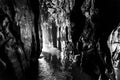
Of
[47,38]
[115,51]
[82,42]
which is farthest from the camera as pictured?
[47,38]

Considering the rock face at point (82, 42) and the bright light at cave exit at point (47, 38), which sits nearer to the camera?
the rock face at point (82, 42)

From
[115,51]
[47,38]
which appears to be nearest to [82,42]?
[115,51]

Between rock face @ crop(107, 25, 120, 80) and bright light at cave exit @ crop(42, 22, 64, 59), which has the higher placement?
rock face @ crop(107, 25, 120, 80)

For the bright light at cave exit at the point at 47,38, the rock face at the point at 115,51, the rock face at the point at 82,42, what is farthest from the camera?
the bright light at cave exit at the point at 47,38

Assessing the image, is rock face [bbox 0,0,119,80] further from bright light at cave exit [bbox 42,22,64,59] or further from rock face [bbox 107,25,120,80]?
bright light at cave exit [bbox 42,22,64,59]

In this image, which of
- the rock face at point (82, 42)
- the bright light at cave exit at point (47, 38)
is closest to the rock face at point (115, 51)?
the rock face at point (82, 42)

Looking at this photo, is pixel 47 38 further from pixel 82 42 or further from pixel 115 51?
pixel 115 51

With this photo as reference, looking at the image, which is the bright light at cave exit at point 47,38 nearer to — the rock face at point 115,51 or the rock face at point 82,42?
the rock face at point 82,42

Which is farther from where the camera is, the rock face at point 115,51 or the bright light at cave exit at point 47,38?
the bright light at cave exit at point 47,38

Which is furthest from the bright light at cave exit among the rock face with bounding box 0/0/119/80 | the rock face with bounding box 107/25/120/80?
the rock face with bounding box 107/25/120/80

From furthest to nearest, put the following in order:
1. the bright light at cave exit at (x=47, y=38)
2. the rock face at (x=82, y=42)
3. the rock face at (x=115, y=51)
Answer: the bright light at cave exit at (x=47, y=38) → the rock face at (x=82, y=42) → the rock face at (x=115, y=51)

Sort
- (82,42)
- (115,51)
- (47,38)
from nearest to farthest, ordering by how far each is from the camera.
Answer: (115,51) < (82,42) < (47,38)

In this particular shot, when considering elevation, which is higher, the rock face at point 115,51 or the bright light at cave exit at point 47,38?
the rock face at point 115,51

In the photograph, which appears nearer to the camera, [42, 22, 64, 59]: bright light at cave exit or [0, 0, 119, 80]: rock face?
[0, 0, 119, 80]: rock face
